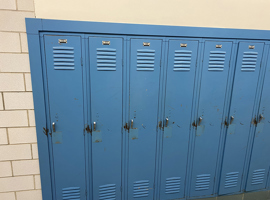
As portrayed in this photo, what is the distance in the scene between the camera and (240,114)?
88.0 inches

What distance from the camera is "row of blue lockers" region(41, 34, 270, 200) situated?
71.9 inches

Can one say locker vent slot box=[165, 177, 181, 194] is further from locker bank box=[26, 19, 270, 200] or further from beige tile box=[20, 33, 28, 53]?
beige tile box=[20, 33, 28, 53]

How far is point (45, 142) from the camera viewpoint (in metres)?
1.89

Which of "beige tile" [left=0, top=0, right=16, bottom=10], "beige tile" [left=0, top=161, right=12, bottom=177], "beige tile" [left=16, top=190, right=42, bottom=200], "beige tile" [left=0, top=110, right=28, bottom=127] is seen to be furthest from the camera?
"beige tile" [left=16, top=190, right=42, bottom=200]

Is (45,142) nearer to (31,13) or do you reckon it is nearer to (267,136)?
(31,13)

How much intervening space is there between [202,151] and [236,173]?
678mm

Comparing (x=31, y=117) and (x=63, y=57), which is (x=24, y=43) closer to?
(x=63, y=57)

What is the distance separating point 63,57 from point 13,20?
0.60m

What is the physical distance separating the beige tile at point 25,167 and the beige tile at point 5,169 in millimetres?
51

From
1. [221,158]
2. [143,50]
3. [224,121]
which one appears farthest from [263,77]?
[143,50]

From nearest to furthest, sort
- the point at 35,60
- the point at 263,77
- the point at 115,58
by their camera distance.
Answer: the point at 35,60, the point at 115,58, the point at 263,77

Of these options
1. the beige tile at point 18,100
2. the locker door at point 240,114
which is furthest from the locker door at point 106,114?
the locker door at point 240,114

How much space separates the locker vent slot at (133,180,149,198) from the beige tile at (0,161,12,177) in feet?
4.96

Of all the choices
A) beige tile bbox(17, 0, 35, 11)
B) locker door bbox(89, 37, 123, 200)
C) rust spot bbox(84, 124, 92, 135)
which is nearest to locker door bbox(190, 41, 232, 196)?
locker door bbox(89, 37, 123, 200)
